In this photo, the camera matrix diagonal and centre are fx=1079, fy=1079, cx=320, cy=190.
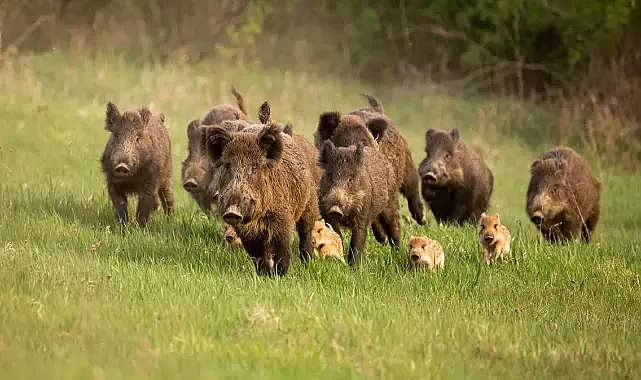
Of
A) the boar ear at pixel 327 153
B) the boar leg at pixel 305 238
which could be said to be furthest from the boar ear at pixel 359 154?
the boar leg at pixel 305 238

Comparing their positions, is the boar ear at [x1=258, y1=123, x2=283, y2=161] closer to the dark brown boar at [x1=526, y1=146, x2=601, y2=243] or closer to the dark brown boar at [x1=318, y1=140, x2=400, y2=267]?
the dark brown boar at [x1=318, y1=140, x2=400, y2=267]

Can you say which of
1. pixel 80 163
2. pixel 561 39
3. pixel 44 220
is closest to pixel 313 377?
pixel 44 220

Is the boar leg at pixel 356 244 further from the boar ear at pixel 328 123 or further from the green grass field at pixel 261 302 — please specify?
the boar ear at pixel 328 123

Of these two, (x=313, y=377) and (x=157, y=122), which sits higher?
(x=157, y=122)

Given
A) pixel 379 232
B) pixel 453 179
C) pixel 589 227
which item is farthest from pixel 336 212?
pixel 589 227

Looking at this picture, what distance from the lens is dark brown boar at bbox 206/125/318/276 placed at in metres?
7.90

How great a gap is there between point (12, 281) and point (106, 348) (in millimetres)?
1615

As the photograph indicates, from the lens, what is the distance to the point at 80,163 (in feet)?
46.1

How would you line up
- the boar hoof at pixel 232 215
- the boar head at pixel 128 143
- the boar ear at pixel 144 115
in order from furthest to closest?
the boar ear at pixel 144 115
the boar head at pixel 128 143
the boar hoof at pixel 232 215

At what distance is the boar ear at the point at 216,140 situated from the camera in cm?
811

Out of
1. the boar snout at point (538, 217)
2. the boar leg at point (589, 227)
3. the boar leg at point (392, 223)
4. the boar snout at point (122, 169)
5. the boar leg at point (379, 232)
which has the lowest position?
the boar leg at point (589, 227)

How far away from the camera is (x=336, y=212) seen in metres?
9.07

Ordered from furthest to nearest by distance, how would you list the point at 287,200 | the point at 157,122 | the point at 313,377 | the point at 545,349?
1. the point at 157,122
2. the point at 287,200
3. the point at 545,349
4. the point at 313,377

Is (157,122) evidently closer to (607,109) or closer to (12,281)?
(12,281)
